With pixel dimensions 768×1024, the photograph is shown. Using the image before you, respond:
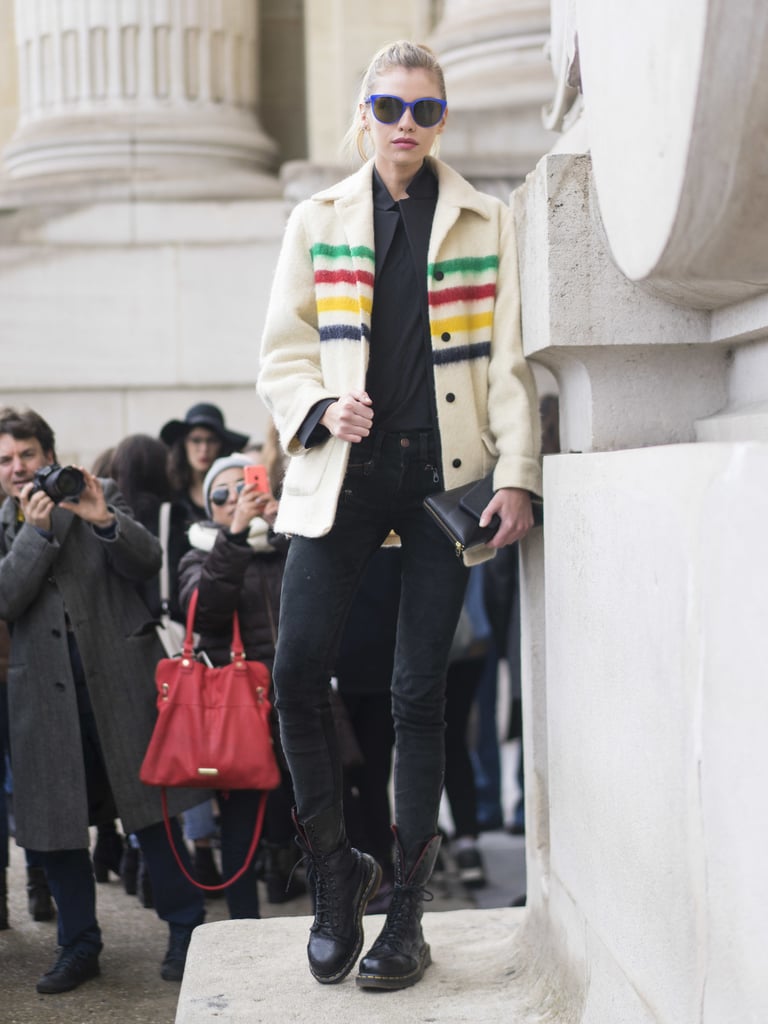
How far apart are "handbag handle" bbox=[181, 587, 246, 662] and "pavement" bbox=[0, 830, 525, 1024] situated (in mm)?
801

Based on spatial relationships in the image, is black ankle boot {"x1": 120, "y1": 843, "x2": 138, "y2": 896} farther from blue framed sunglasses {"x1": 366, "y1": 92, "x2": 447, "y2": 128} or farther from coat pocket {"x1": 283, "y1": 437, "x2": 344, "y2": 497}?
blue framed sunglasses {"x1": 366, "y1": 92, "x2": 447, "y2": 128}

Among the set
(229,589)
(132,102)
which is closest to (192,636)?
(229,589)

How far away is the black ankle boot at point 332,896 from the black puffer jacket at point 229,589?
1372 mm

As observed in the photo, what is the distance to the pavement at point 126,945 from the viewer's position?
138 inches

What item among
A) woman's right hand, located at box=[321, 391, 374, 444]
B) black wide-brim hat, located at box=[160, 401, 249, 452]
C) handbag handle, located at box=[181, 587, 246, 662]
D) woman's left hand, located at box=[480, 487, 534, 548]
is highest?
black wide-brim hat, located at box=[160, 401, 249, 452]

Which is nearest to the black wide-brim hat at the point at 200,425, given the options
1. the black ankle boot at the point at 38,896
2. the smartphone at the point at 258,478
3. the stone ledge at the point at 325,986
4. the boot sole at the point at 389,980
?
the smartphone at the point at 258,478

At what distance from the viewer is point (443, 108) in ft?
9.94

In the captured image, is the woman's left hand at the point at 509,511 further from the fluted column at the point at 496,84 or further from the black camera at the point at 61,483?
the fluted column at the point at 496,84

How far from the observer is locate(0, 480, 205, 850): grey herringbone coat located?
13.8ft

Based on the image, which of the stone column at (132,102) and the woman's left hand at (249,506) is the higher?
the stone column at (132,102)

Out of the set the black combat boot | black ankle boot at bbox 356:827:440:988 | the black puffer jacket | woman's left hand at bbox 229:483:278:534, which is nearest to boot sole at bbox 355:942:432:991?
black ankle boot at bbox 356:827:440:988

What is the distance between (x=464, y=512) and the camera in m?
2.94

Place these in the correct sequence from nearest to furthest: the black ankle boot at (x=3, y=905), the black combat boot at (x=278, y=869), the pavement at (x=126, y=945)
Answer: the pavement at (x=126, y=945) → the black ankle boot at (x=3, y=905) → the black combat boot at (x=278, y=869)

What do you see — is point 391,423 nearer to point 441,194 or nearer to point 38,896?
point 441,194
